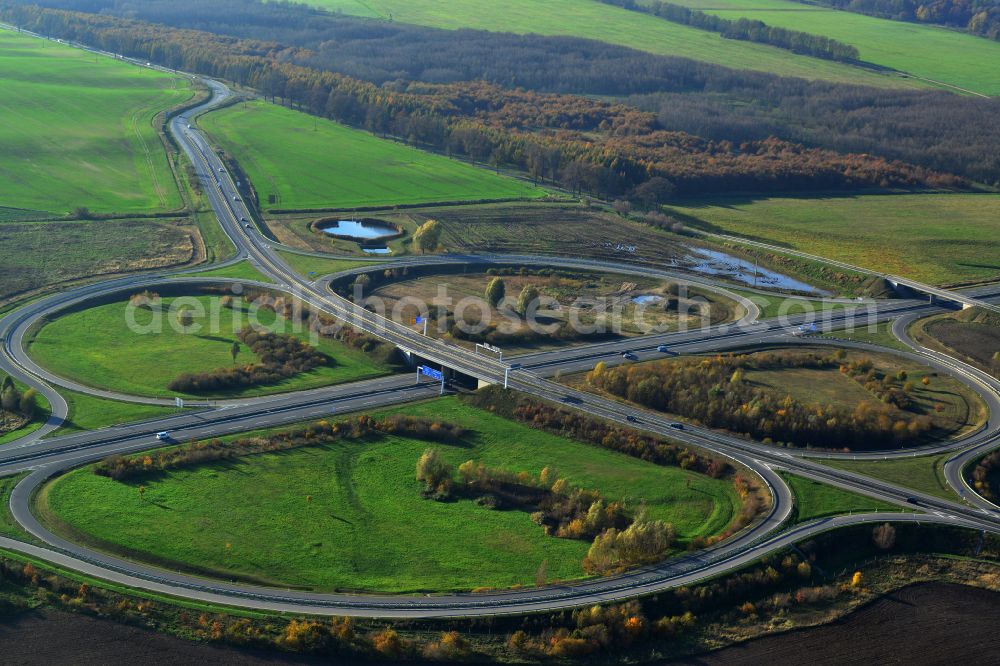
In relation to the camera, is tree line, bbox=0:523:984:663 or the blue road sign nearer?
tree line, bbox=0:523:984:663

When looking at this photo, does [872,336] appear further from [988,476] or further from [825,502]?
[825,502]

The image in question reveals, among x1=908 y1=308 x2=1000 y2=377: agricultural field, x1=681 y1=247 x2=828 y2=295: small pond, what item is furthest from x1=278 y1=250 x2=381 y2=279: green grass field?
x1=908 y1=308 x2=1000 y2=377: agricultural field

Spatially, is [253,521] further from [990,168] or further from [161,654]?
[990,168]

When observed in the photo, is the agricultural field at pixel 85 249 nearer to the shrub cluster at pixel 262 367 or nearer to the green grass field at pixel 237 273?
the green grass field at pixel 237 273

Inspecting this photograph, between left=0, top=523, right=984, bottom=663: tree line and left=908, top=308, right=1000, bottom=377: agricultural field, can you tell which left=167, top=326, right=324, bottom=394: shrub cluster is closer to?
left=0, top=523, right=984, bottom=663: tree line

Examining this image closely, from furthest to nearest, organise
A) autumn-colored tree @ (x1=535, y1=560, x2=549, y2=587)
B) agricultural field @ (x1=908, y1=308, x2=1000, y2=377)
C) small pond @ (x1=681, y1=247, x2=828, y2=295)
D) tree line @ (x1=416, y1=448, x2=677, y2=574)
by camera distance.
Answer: small pond @ (x1=681, y1=247, x2=828, y2=295) < agricultural field @ (x1=908, y1=308, x2=1000, y2=377) < tree line @ (x1=416, y1=448, x2=677, y2=574) < autumn-colored tree @ (x1=535, y1=560, x2=549, y2=587)

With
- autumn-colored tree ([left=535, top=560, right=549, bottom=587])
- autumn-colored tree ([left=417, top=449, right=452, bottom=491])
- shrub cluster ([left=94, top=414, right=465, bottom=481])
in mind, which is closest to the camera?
autumn-colored tree ([left=535, top=560, right=549, bottom=587])

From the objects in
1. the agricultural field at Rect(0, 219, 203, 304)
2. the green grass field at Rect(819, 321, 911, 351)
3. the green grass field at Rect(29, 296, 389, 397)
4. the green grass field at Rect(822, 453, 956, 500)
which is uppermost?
the green grass field at Rect(819, 321, 911, 351)

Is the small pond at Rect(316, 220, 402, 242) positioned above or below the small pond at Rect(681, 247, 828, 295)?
below
